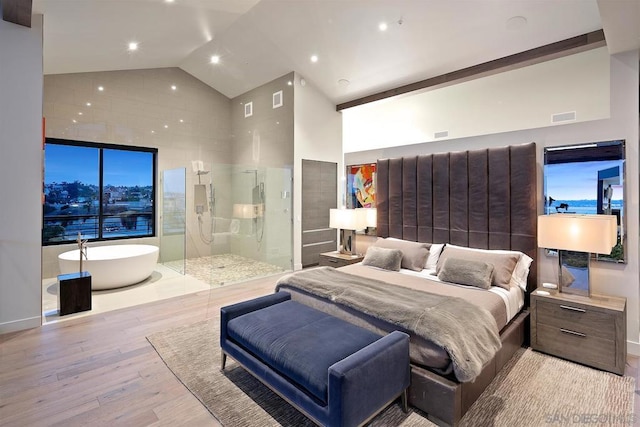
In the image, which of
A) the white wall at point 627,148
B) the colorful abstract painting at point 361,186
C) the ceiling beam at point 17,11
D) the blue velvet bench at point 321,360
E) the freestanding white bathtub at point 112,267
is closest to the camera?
the blue velvet bench at point 321,360

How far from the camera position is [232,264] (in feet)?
18.7

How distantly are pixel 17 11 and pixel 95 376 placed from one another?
11.0 feet

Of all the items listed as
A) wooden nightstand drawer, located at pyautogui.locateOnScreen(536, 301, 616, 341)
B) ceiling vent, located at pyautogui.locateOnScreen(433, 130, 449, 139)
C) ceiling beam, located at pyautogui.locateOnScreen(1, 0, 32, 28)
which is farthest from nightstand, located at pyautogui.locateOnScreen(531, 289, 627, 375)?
ceiling beam, located at pyautogui.locateOnScreen(1, 0, 32, 28)

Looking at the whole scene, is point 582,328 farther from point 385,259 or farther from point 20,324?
point 20,324

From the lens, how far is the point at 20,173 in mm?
3170

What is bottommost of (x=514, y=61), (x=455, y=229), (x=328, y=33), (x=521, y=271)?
(x=521, y=271)

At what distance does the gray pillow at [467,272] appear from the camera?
2.94m

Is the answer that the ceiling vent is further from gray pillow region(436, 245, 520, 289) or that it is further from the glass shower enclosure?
the glass shower enclosure

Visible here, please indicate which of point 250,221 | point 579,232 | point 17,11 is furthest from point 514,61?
point 17,11

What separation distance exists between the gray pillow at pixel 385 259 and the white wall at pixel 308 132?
2.14m

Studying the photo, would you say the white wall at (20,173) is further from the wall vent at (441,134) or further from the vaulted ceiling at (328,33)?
the wall vent at (441,134)

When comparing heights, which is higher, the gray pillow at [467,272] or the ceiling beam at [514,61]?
the ceiling beam at [514,61]

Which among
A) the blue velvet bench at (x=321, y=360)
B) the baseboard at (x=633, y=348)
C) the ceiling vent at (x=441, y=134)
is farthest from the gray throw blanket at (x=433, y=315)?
the ceiling vent at (x=441, y=134)

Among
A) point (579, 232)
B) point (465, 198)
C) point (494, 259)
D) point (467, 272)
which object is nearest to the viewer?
point (579, 232)
